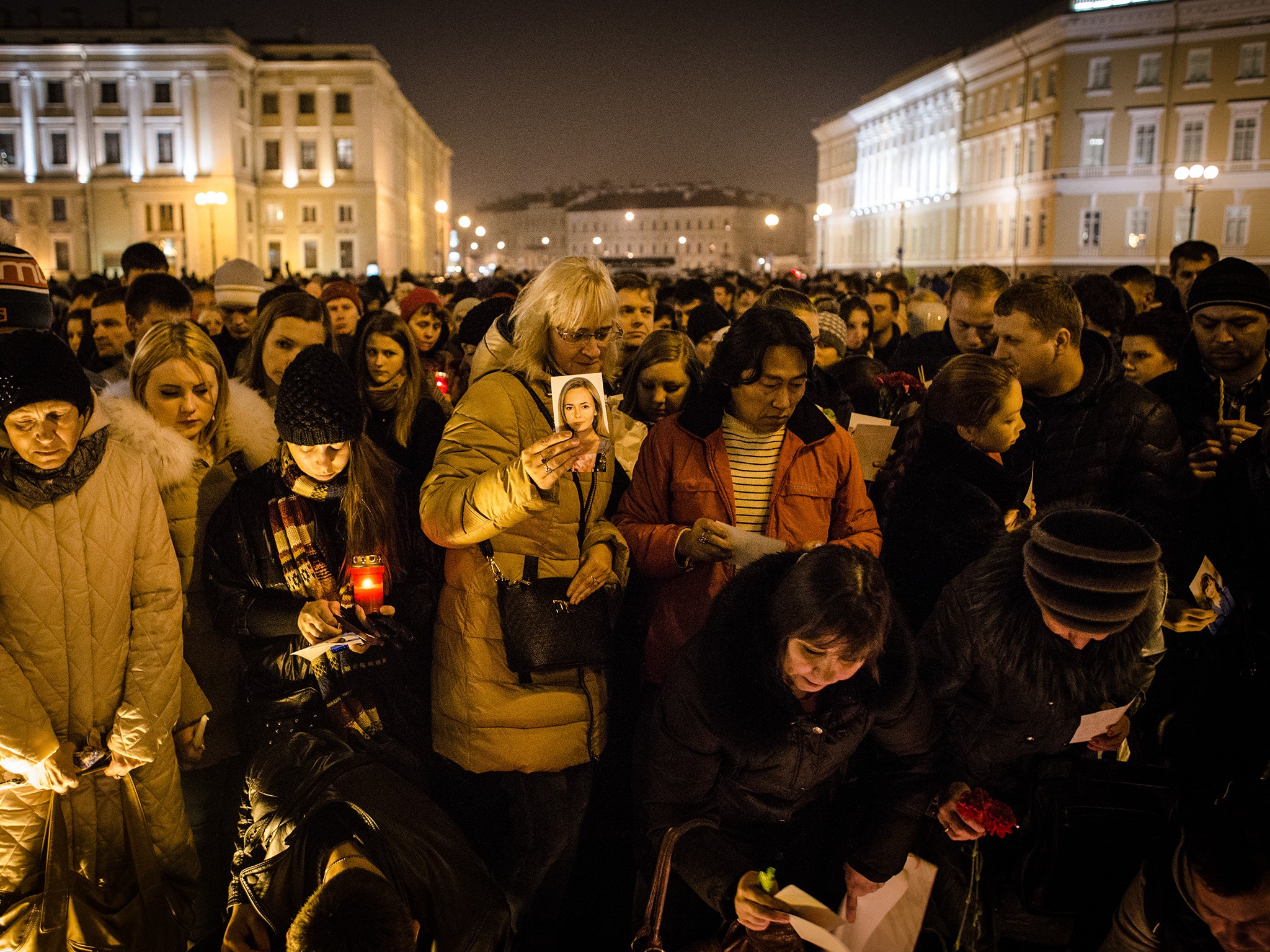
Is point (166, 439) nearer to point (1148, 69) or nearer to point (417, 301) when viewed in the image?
point (417, 301)

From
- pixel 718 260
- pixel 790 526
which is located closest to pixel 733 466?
pixel 790 526

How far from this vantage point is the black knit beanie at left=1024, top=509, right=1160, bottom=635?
2.65 m

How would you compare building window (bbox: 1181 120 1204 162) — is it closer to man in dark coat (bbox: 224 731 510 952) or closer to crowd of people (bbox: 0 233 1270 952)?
crowd of people (bbox: 0 233 1270 952)

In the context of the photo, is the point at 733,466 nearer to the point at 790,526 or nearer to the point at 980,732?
the point at 790,526

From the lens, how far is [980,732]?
9.96ft

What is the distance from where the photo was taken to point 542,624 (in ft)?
9.79

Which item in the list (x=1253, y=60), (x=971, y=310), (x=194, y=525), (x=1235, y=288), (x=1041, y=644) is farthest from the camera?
(x=1253, y=60)

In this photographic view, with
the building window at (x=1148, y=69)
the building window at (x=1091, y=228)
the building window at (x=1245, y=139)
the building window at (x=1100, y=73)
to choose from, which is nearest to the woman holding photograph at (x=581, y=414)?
the building window at (x=1091, y=228)

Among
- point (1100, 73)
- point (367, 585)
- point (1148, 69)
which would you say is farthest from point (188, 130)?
point (367, 585)

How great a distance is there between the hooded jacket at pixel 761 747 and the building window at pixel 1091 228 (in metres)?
52.3

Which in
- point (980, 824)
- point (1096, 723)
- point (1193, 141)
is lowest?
point (980, 824)

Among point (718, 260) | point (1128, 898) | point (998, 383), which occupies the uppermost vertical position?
point (718, 260)

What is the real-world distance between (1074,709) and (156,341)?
3.27 m

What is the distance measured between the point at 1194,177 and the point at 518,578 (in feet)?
147
